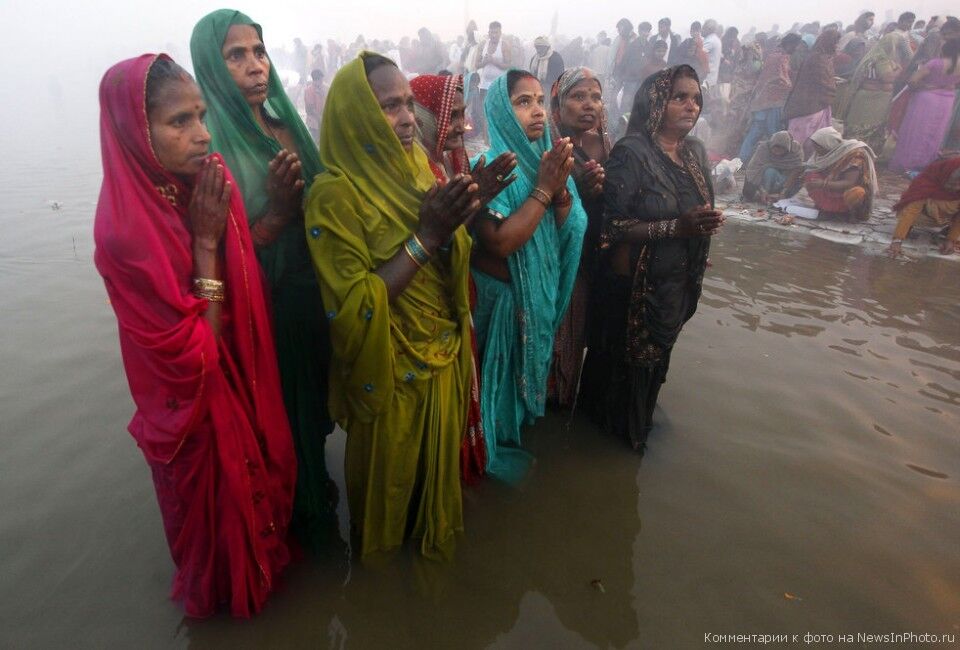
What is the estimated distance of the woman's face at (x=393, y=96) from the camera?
176cm

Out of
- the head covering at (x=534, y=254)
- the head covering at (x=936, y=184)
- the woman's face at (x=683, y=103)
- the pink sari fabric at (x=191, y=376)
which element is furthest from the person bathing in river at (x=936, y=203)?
the pink sari fabric at (x=191, y=376)

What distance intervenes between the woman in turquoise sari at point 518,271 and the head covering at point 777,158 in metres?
7.49

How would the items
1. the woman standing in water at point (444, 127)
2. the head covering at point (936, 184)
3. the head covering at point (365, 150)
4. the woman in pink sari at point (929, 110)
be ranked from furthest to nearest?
the woman in pink sari at point (929, 110) → the head covering at point (936, 184) → the woman standing in water at point (444, 127) → the head covering at point (365, 150)

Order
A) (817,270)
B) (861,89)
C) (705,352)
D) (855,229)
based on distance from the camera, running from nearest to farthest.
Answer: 1. (705,352)
2. (817,270)
3. (855,229)
4. (861,89)

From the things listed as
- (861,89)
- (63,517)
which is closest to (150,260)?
(63,517)

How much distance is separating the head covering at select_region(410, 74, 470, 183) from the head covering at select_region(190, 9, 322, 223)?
482 mm

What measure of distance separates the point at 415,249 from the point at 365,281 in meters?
0.20

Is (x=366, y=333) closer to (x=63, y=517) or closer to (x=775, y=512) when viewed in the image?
(x=63, y=517)

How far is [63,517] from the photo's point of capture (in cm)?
249

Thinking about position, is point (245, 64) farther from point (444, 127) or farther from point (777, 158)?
point (777, 158)

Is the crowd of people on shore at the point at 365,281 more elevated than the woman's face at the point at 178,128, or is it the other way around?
the woman's face at the point at 178,128

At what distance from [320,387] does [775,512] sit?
224 cm

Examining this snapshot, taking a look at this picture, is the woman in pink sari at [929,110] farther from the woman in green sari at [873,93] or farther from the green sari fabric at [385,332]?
the green sari fabric at [385,332]

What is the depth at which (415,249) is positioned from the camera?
178cm
